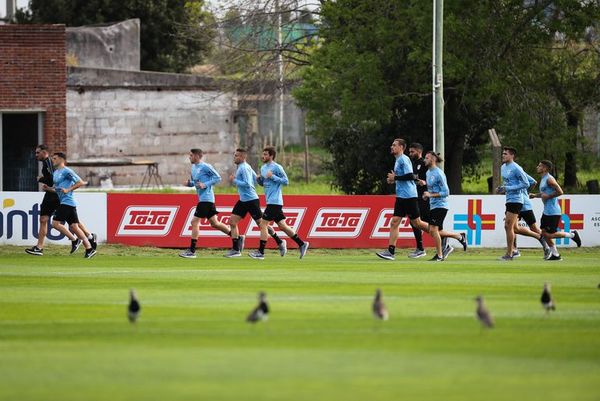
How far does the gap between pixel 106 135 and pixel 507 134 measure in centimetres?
1905

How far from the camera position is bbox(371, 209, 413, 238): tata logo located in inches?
1098

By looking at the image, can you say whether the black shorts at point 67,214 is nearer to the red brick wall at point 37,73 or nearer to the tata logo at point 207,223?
the tata logo at point 207,223

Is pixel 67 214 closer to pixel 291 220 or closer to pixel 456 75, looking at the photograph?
pixel 291 220

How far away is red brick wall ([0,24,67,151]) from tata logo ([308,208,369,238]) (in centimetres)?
978


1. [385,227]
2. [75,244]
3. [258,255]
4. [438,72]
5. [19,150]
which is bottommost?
[258,255]

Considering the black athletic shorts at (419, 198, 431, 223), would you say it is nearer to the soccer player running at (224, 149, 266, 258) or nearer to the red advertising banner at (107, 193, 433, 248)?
the red advertising banner at (107, 193, 433, 248)

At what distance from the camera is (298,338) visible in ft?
38.8

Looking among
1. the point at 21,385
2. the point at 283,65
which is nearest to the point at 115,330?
the point at 21,385

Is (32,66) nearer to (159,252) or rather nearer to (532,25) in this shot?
(159,252)

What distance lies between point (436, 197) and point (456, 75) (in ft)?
38.0

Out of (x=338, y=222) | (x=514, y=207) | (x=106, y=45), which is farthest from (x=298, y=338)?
(x=106, y=45)

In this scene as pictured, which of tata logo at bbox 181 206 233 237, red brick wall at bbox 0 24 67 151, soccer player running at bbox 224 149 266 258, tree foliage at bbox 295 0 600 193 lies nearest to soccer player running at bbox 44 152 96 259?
soccer player running at bbox 224 149 266 258

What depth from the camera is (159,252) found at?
26797 mm

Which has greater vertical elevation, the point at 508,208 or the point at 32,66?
the point at 32,66
